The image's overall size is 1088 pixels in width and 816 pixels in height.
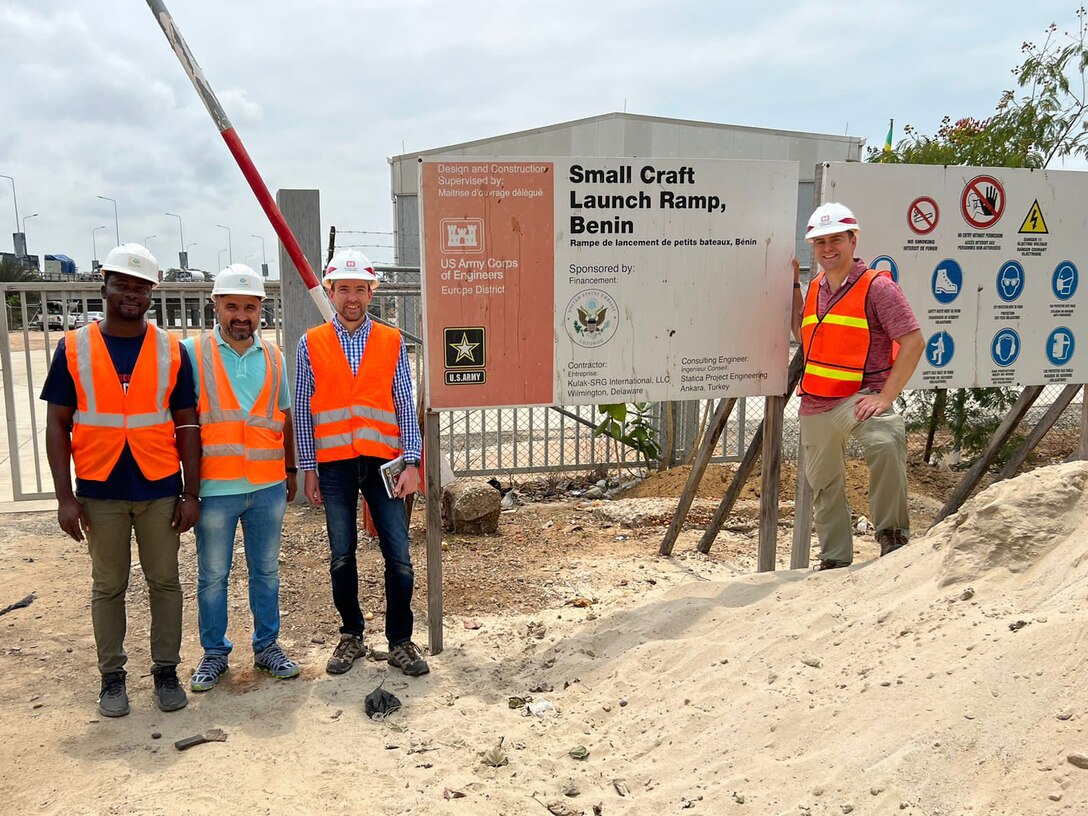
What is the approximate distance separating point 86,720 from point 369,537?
2925mm

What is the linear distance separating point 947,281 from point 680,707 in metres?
3.44

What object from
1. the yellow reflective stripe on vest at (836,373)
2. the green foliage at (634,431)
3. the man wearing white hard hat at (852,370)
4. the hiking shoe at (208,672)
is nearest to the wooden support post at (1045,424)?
the man wearing white hard hat at (852,370)

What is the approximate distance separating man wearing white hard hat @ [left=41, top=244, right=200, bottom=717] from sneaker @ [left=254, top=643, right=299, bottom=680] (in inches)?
17.7

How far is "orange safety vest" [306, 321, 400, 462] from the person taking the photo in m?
4.05

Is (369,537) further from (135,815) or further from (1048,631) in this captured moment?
(1048,631)

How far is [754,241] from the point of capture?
489 centimetres

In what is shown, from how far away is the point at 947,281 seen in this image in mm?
5254

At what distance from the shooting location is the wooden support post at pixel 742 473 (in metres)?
5.16

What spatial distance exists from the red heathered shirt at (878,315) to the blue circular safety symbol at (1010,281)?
147 cm

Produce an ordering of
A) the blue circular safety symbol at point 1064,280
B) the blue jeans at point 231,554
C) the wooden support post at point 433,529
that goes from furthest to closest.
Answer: the blue circular safety symbol at point 1064,280
the wooden support post at point 433,529
the blue jeans at point 231,554

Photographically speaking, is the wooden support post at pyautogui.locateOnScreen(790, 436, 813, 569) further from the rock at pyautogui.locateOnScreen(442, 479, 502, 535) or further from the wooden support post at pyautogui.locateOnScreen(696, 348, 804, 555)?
the rock at pyautogui.locateOnScreen(442, 479, 502, 535)

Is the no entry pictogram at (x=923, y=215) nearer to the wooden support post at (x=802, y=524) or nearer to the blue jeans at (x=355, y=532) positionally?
the wooden support post at (x=802, y=524)

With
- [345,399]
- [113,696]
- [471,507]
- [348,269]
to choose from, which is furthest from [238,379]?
[471,507]

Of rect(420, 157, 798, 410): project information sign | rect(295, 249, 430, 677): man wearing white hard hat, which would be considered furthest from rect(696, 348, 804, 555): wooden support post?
rect(295, 249, 430, 677): man wearing white hard hat
